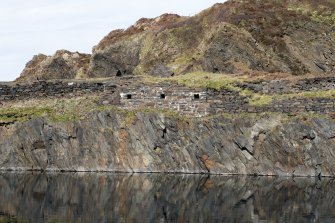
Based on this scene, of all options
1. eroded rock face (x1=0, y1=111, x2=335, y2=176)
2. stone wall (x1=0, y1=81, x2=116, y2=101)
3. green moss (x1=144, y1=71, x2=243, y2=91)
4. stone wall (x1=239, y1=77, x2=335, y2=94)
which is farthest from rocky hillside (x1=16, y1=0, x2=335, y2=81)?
eroded rock face (x1=0, y1=111, x2=335, y2=176)

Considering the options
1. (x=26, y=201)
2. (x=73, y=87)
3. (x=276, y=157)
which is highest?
(x=73, y=87)

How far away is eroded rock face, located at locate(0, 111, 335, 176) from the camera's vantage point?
40.5 m

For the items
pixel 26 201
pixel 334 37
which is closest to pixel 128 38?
pixel 334 37

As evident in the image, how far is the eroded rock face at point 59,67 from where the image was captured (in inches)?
3098

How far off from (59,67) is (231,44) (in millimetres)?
31770

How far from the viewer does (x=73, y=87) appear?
49750mm

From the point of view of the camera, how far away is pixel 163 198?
2984cm

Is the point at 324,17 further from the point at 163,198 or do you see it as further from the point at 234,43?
the point at 163,198

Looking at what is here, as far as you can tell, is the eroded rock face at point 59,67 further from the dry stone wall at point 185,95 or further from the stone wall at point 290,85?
the stone wall at point 290,85

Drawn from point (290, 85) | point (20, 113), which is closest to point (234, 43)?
point (290, 85)

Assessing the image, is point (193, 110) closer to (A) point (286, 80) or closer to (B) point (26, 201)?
(A) point (286, 80)

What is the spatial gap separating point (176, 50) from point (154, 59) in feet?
9.75

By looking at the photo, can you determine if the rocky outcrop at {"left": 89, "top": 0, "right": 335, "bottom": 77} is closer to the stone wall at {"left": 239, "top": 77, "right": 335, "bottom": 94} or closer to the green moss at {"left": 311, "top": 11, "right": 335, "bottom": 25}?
the green moss at {"left": 311, "top": 11, "right": 335, "bottom": 25}

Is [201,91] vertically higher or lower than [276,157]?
higher
